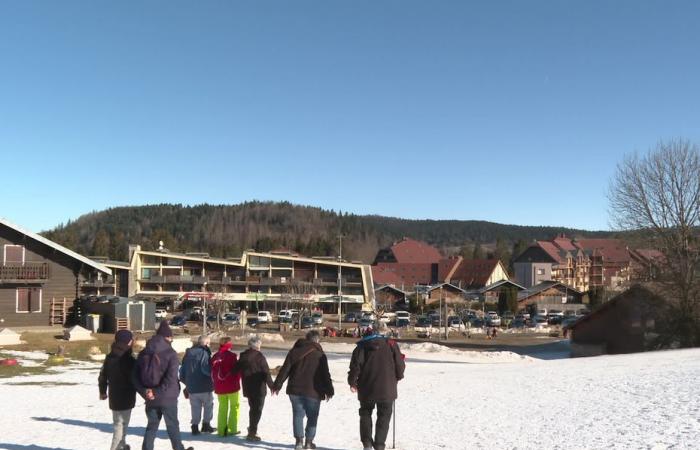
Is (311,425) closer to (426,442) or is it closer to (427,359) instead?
(426,442)

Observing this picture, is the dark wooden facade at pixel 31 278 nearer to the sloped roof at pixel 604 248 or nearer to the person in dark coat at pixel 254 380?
the person in dark coat at pixel 254 380

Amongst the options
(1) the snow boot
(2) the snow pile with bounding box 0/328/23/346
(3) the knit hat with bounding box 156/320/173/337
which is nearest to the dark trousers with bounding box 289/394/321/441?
(1) the snow boot

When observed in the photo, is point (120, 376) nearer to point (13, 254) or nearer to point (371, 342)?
point (371, 342)

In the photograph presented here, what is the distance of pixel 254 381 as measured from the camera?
10.4 metres

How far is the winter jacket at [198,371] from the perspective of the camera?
34.9 ft

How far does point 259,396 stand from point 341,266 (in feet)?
263

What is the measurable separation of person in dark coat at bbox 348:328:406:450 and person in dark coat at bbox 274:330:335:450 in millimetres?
609

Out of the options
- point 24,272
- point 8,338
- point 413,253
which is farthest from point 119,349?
point 413,253

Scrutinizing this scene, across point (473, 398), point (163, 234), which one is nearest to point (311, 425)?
point (473, 398)

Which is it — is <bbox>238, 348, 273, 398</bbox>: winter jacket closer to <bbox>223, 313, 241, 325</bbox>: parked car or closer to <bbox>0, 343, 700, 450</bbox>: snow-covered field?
<bbox>0, 343, 700, 450</bbox>: snow-covered field

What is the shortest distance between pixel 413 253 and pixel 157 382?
489 feet

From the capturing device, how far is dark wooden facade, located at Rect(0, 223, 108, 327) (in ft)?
124

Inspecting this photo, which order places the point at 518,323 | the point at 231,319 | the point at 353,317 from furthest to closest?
the point at 353,317, the point at 518,323, the point at 231,319

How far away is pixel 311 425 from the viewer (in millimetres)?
9633
